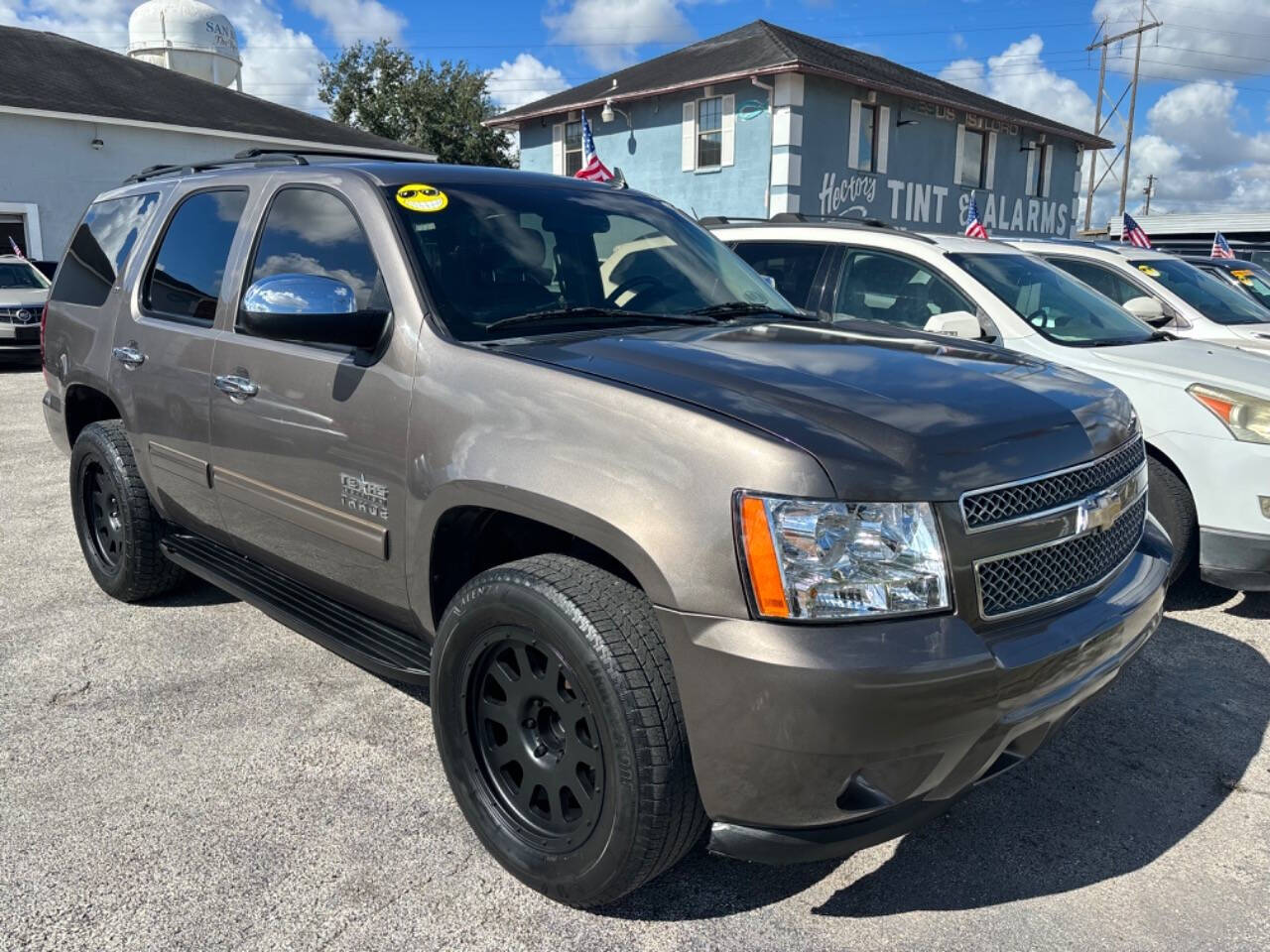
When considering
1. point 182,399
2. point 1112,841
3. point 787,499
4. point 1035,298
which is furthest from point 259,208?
point 1035,298

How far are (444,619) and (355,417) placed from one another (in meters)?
0.72

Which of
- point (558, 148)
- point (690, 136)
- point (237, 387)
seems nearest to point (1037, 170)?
point (690, 136)

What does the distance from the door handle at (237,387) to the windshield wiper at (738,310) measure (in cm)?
150

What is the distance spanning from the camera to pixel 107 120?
2170 centimetres

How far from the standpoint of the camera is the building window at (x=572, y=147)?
25.3m

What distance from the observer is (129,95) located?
23625mm

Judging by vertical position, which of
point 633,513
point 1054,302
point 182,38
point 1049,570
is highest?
point 182,38

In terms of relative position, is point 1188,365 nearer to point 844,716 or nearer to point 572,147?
point 844,716

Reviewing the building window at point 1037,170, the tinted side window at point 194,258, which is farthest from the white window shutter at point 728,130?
the tinted side window at point 194,258

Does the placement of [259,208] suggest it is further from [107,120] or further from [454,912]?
[107,120]

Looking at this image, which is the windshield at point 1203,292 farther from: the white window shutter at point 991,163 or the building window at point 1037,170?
the building window at point 1037,170

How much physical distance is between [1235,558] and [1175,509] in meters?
0.33

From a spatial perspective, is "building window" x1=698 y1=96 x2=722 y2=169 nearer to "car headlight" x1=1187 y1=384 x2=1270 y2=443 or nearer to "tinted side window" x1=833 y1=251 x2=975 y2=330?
"tinted side window" x1=833 y1=251 x2=975 y2=330

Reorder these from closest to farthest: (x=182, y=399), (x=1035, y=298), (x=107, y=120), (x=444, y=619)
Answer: (x=444, y=619), (x=182, y=399), (x=1035, y=298), (x=107, y=120)
